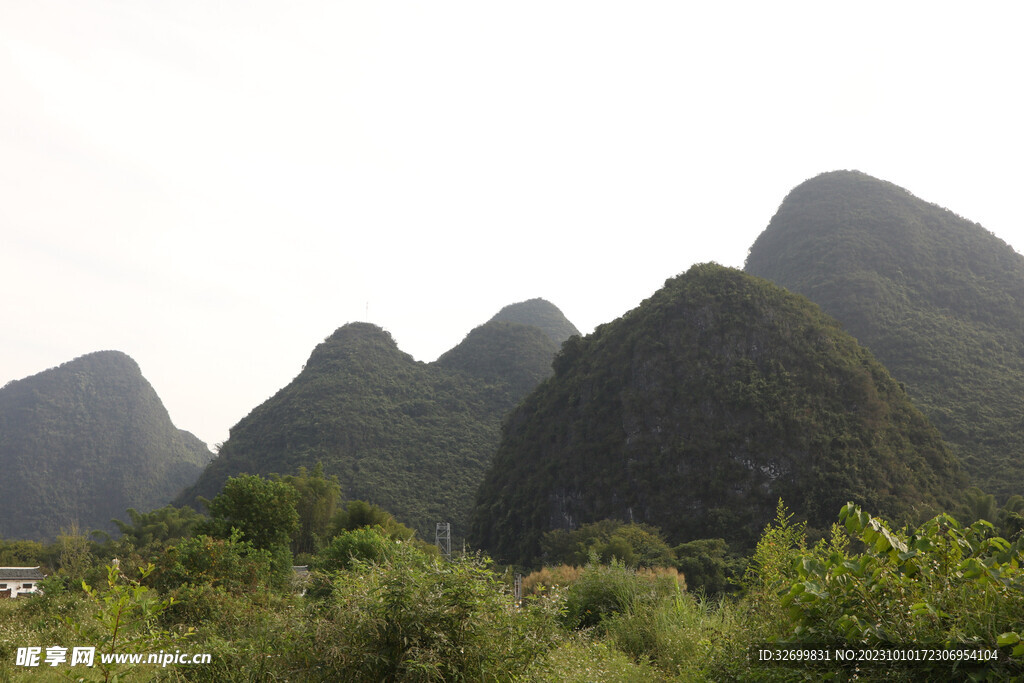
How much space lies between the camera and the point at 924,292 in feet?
Answer: 211

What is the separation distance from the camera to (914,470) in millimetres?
33875

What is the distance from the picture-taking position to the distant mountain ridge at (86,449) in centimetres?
8094

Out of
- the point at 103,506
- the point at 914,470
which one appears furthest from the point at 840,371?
the point at 103,506

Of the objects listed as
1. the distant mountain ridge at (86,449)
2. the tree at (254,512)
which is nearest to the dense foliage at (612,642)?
the tree at (254,512)

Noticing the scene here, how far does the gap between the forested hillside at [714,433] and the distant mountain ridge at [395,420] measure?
48.6ft

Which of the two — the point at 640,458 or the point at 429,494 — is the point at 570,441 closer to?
the point at 640,458

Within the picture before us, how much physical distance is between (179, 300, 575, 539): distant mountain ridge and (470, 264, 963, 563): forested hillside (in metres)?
14.8

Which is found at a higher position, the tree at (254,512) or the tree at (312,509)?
the tree at (254,512)

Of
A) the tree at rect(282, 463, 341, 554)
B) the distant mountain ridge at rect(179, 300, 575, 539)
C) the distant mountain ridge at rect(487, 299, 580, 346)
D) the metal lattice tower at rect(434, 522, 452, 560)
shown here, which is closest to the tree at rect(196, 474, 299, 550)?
the metal lattice tower at rect(434, 522, 452, 560)

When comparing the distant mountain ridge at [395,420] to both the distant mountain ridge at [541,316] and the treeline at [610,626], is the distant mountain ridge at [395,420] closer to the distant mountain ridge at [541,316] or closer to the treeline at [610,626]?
the distant mountain ridge at [541,316]

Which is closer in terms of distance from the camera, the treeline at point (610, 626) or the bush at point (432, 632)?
the treeline at point (610, 626)

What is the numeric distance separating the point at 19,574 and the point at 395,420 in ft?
145

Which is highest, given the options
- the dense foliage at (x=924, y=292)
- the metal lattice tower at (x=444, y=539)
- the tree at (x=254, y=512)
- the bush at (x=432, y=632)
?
the dense foliage at (x=924, y=292)

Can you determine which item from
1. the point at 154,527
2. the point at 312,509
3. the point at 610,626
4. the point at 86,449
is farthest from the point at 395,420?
the point at 610,626
